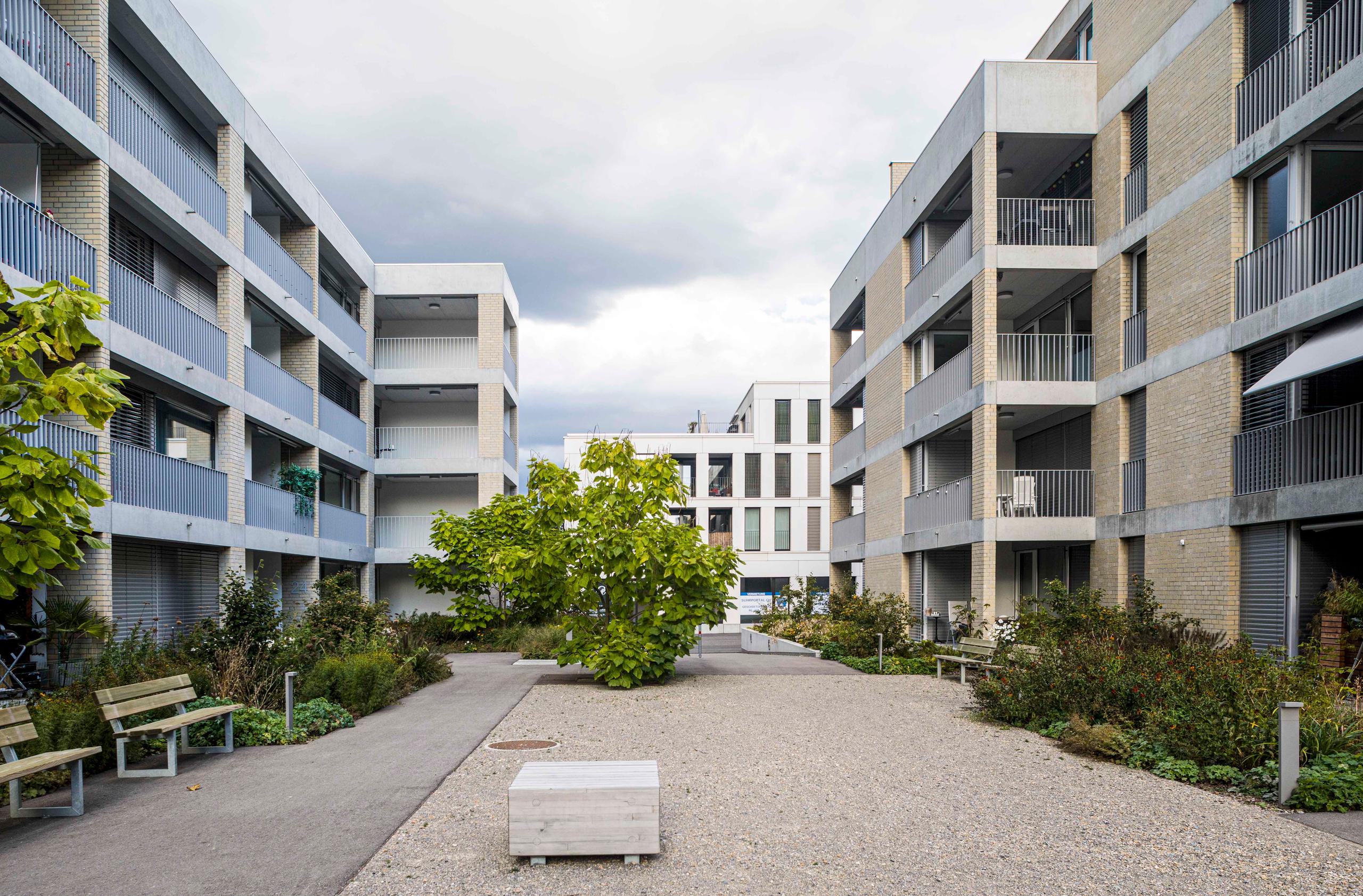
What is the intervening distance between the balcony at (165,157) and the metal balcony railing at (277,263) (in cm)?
136

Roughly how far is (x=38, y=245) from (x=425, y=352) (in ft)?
65.5

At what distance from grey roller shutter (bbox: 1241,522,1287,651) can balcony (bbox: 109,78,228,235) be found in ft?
62.6

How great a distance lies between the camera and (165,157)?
18.1 metres

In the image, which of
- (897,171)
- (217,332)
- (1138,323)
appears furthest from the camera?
(897,171)

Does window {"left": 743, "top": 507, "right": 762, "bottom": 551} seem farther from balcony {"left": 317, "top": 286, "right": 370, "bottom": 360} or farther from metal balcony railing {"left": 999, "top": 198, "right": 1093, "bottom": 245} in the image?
metal balcony railing {"left": 999, "top": 198, "right": 1093, "bottom": 245}

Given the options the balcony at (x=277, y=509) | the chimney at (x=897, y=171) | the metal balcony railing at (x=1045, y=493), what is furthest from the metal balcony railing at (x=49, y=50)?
the chimney at (x=897, y=171)

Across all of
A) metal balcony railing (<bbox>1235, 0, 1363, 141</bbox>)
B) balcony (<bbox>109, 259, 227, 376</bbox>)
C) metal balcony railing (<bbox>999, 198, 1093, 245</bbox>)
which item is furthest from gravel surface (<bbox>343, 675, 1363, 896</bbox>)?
metal balcony railing (<bbox>999, 198, 1093, 245</bbox>)

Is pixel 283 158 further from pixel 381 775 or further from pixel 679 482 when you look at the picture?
pixel 381 775

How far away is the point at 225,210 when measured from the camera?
68.6 ft

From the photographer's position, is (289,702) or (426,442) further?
(426,442)

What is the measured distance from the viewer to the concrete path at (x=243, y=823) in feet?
20.2

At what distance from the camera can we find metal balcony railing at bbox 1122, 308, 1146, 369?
59.7 ft

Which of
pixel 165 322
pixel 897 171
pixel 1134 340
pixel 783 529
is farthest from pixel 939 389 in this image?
pixel 783 529

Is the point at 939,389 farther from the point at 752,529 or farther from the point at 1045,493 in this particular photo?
the point at 752,529
